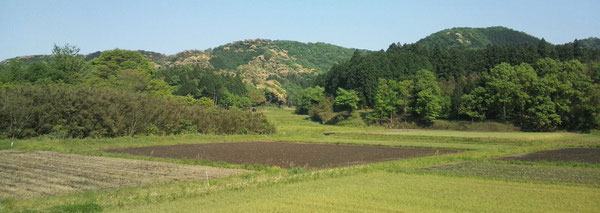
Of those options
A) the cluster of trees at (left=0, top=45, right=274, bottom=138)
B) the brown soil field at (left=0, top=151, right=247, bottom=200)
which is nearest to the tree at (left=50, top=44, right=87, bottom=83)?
the cluster of trees at (left=0, top=45, right=274, bottom=138)

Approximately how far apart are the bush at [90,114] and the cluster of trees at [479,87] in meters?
39.4

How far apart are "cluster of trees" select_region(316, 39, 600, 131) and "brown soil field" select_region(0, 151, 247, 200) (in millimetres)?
56779

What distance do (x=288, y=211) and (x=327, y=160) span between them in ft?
58.8

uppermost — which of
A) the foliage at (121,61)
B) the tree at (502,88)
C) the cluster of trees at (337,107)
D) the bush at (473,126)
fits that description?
the foliage at (121,61)

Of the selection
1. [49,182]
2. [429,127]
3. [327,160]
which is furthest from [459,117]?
[49,182]

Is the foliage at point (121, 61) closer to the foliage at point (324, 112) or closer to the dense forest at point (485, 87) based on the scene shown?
the foliage at point (324, 112)

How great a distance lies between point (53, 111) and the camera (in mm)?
43500

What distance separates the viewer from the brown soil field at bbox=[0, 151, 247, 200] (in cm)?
1887

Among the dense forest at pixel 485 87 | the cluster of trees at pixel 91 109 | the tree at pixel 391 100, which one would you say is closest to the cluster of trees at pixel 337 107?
the dense forest at pixel 485 87

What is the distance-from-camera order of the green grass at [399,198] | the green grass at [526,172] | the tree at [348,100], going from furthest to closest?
the tree at [348,100], the green grass at [526,172], the green grass at [399,198]

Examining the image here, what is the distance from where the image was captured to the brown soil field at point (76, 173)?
18.9 m

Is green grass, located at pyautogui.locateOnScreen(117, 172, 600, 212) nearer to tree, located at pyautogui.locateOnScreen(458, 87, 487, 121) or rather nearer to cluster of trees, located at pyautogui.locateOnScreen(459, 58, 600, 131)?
cluster of trees, located at pyautogui.locateOnScreen(459, 58, 600, 131)

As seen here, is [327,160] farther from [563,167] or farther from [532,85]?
[532,85]

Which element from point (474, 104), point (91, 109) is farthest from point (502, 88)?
point (91, 109)
